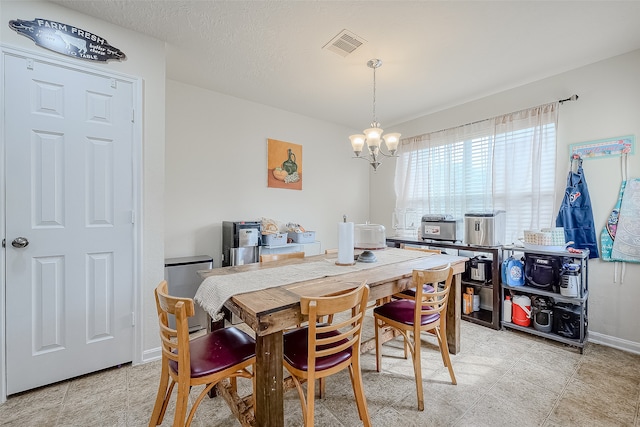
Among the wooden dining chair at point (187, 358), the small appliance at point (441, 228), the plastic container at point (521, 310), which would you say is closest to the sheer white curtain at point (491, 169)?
the small appliance at point (441, 228)

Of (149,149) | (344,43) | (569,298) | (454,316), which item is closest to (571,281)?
(569,298)

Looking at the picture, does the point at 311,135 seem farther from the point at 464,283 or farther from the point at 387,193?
the point at 464,283

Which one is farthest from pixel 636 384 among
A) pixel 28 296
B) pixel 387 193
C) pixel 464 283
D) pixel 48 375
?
pixel 28 296

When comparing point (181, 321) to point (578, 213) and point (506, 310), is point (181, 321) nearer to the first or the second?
point (506, 310)

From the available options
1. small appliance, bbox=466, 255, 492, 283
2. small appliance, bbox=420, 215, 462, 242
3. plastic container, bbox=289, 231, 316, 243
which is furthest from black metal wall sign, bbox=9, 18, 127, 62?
small appliance, bbox=466, 255, 492, 283

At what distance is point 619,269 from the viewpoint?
8.32 feet

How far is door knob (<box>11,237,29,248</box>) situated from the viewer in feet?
5.92

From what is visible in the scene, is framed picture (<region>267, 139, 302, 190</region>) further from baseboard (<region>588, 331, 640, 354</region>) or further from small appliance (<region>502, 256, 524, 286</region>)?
baseboard (<region>588, 331, 640, 354</region>)

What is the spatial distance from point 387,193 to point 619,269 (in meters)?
2.91

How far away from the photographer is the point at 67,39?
196cm

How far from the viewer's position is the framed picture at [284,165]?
3879mm

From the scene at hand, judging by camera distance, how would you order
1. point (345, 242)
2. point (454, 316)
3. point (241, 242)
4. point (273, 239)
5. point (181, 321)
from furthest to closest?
point (273, 239), point (241, 242), point (454, 316), point (345, 242), point (181, 321)

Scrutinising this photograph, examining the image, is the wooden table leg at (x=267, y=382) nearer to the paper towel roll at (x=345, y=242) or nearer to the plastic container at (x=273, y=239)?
the paper towel roll at (x=345, y=242)

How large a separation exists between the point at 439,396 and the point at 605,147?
2819 mm
